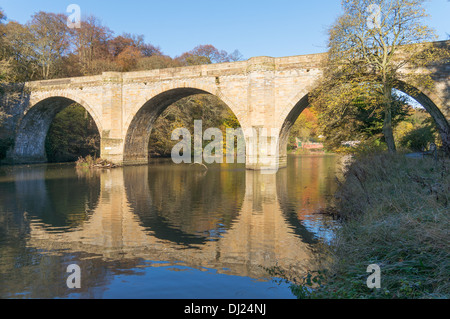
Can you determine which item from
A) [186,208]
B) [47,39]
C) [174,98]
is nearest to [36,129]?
[47,39]

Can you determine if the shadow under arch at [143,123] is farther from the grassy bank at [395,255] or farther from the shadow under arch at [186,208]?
the grassy bank at [395,255]

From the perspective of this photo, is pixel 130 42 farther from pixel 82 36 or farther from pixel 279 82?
pixel 279 82

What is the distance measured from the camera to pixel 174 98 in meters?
26.1

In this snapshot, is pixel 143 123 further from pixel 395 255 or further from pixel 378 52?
pixel 395 255

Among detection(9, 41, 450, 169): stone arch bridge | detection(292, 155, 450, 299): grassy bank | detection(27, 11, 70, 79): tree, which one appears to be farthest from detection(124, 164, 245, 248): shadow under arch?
detection(27, 11, 70, 79): tree

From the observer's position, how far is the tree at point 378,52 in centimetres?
1506

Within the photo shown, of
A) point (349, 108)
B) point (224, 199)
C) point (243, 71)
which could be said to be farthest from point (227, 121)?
point (224, 199)

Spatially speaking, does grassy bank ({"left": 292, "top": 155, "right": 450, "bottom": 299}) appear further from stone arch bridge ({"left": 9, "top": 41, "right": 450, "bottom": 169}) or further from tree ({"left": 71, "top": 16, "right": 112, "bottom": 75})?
tree ({"left": 71, "top": 16, "right": 112, "bottom": 75})

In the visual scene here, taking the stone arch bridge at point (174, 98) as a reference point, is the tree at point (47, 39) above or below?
above

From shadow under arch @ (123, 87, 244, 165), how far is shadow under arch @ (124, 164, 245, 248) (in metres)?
10.5

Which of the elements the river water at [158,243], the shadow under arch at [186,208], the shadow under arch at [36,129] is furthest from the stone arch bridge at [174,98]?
the river water at [158,243]

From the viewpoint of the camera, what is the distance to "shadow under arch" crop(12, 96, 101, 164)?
92.5 ft

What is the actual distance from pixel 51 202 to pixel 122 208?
2.51 m

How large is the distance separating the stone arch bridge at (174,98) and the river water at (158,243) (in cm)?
902
